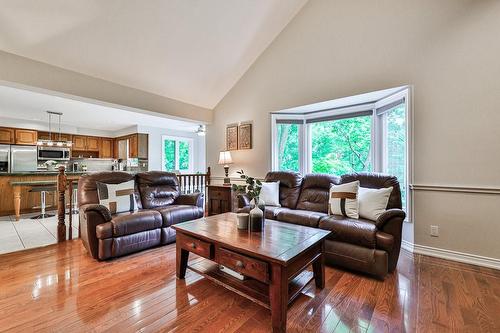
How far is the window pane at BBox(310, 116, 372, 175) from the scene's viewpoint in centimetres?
366

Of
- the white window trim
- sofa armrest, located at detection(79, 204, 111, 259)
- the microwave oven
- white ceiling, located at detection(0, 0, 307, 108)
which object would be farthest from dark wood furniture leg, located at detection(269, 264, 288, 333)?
the microwave oven

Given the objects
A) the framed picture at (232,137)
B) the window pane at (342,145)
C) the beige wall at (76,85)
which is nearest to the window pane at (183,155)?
the beige wall at (76,85)

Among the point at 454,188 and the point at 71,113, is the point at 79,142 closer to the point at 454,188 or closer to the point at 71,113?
the point at 71,113

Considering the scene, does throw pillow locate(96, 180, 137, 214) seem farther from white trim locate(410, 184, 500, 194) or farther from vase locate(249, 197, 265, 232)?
white trim locate(410, 184, 500, 194)

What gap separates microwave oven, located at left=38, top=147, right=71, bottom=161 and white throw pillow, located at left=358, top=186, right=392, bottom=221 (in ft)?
26.3

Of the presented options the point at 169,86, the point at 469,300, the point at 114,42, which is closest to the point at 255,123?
the point at 169,86

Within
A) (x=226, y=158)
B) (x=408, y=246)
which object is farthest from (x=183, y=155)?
(x=408, y=246)

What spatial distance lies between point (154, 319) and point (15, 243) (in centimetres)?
302

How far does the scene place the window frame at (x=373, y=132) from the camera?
2.86 meters

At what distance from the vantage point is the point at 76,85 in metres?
3.26

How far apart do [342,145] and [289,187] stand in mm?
1248

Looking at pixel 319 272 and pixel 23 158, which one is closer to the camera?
pixel 319 272

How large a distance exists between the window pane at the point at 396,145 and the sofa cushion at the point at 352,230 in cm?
109

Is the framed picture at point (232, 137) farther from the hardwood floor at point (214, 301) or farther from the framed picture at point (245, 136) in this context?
the hardwood floor at point (214, 301)
